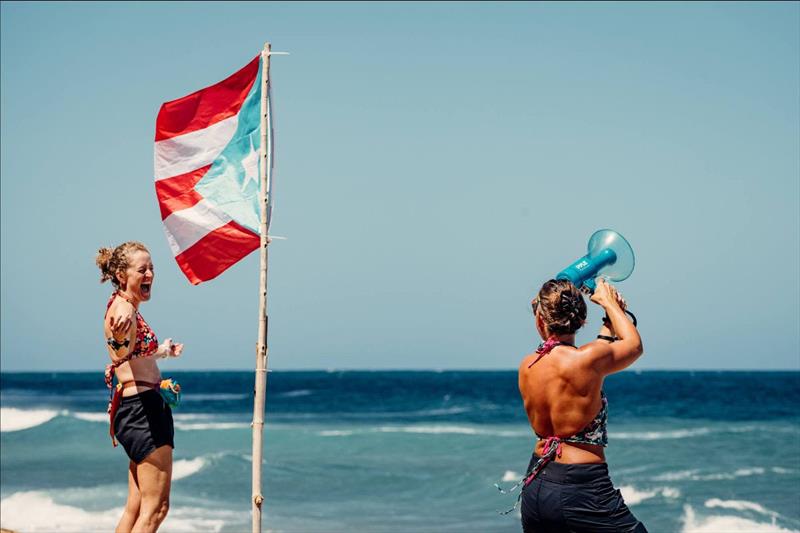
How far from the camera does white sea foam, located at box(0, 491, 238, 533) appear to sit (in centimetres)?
1308

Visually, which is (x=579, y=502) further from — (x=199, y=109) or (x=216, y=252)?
(x=199, y=109)

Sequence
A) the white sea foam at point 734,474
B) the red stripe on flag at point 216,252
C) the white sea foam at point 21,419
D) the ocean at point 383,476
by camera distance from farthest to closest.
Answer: the white sea foam at point 21,419 < the white sea foam at point 734,474 < the ocean at point 383,476 < the red stripe on flag at point 216,252

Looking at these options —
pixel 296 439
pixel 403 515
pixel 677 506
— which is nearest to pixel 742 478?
pixel 677 506

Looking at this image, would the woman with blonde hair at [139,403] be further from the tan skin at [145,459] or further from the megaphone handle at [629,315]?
the megaphone handle at [629,315]

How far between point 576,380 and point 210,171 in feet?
A: 9.71

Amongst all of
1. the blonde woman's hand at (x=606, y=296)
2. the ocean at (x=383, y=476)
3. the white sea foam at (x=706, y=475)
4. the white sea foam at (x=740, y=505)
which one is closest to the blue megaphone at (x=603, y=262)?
the blonde woman's hand at (x=606, y=296)

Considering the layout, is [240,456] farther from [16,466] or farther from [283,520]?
[283,520]

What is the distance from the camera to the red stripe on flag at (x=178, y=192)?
6.54 meters

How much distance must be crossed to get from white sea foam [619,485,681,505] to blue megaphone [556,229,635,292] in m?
11.0

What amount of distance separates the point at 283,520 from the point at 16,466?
8.68 metres

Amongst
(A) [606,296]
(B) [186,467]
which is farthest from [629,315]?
(B) [186,467]

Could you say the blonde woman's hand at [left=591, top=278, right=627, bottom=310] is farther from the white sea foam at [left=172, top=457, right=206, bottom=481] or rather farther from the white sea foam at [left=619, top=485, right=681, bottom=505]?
the white sea foam at [left=172, top=457, right=206, bottom=481]

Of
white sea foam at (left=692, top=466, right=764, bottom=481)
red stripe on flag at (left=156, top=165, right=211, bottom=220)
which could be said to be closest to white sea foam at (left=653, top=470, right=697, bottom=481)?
white sea foam at (left=692, top=466, right=764, bottom=481)

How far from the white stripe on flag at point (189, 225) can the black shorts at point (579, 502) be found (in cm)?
280
